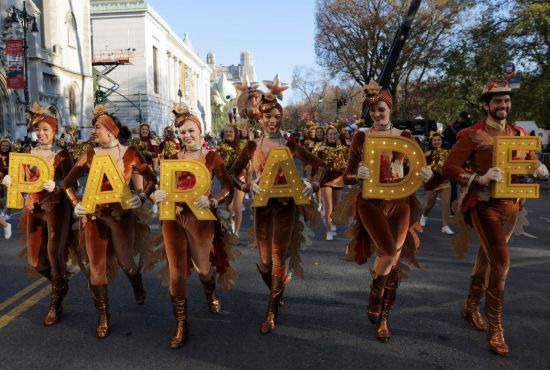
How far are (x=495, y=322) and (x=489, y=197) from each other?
101 centimetres

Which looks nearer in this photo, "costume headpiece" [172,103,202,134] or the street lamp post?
"costume headpiece" [172,103,202,134]

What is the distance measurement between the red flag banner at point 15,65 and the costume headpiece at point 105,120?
20.5 meters

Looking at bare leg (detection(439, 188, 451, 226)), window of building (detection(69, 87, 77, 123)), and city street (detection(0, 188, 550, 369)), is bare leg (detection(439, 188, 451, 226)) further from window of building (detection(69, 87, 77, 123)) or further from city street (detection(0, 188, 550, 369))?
window of building (detection(69, 87, 77, 123))

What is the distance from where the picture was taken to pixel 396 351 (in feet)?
12.5

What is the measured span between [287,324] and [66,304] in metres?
2.47

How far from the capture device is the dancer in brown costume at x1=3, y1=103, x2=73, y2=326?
4.60 m

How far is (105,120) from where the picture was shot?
170 inches

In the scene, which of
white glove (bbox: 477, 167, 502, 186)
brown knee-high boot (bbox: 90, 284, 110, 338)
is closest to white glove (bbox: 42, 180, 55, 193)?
brown knee-high boot (bbox: 90, 284, 110, 338)

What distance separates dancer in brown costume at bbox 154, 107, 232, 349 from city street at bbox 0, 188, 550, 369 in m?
0.41

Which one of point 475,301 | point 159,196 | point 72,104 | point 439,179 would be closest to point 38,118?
point 159,196

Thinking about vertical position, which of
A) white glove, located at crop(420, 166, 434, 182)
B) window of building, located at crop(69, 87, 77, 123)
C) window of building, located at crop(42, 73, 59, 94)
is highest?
window of building, located at crop(42, 73, 59, 94)

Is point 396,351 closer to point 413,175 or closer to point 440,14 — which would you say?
point 413,175

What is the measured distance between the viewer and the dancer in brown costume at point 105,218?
13.8ft

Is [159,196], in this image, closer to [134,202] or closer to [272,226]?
[134,202]
